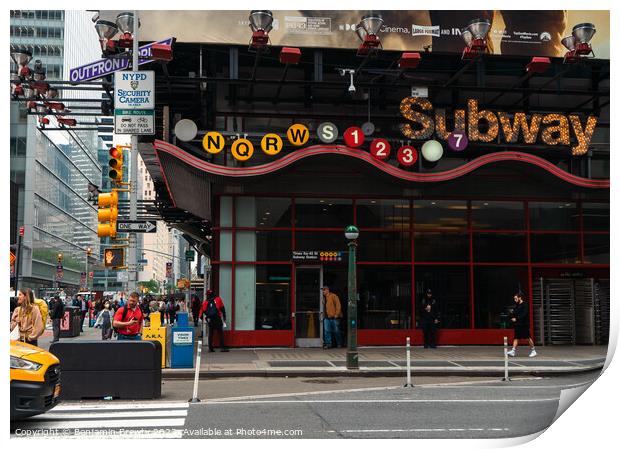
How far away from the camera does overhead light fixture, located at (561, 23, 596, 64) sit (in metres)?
23.8

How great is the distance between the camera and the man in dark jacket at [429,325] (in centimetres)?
2375

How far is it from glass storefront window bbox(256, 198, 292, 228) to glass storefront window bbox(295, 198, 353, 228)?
319 mm

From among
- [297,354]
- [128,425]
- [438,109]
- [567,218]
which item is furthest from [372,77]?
[128,425]

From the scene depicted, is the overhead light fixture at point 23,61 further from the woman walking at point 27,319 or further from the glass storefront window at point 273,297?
the glass storefront window at point 273,297

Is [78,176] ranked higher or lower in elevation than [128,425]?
higher

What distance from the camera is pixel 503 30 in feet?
82.1

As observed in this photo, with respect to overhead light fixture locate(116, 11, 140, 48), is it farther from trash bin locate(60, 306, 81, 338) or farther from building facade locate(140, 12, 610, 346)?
trash bin locate(60, 306, 81, 338)

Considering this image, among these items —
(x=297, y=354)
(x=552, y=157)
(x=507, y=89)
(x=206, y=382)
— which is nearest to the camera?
(x=206, y=382)

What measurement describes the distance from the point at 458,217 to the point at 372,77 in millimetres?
5462

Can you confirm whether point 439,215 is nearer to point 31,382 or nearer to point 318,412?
point 318,412

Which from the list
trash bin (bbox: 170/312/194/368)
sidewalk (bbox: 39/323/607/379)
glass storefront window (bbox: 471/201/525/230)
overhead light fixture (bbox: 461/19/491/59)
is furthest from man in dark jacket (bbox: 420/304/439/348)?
trash bin (bbox: 170/312/194/368)

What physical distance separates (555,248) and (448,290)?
3.97 metres

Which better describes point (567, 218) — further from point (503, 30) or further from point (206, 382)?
point (206, 382)

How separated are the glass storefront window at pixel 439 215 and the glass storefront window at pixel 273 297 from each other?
4.65 metres
